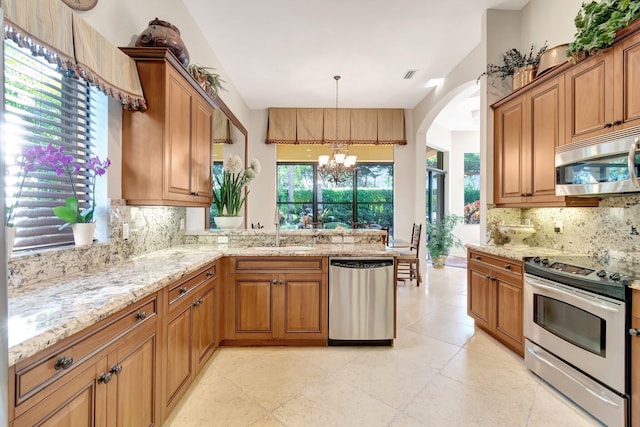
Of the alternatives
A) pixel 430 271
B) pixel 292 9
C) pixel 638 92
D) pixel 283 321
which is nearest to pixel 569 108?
pixel 638 92

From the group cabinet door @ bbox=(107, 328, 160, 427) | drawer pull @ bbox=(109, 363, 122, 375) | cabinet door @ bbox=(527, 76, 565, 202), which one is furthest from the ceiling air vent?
drawer pull @ bbox=(109, 363, 122, 375)

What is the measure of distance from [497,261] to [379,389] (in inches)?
63.0

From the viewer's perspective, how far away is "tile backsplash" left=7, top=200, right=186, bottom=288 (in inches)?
54.7

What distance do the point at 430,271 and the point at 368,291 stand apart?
3.85 meters

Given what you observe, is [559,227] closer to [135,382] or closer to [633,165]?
[633,165]

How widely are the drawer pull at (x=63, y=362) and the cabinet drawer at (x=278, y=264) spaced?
1.67m

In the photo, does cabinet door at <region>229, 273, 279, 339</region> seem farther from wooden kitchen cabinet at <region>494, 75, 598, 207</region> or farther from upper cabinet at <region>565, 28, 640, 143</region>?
upper cabinet at <region>565, 28, 640, 143</region>

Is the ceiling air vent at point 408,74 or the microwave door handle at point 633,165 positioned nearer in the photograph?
the microwave door handle at point 633,165

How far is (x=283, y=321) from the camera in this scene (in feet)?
8.83

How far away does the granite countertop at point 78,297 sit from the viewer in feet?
2.92

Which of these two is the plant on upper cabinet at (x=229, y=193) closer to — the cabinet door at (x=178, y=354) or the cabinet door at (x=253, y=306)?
the cabinet door at (x=253, y=306)

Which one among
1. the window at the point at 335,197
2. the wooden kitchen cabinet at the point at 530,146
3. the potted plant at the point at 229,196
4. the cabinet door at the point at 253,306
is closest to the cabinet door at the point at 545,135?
the wooden kitchen cabinet at the point at 530,146

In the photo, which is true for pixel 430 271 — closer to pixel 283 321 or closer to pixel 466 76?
pixel 466 76

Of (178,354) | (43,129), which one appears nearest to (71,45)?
(43,129)
